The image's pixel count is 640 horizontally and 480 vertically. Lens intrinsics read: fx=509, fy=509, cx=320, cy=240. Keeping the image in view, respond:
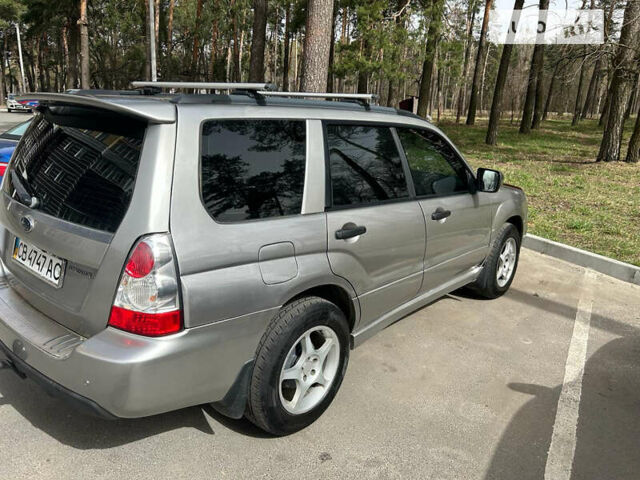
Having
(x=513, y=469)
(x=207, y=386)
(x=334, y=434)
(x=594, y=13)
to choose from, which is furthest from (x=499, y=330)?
(x=594, y=13)

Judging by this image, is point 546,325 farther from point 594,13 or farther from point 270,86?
point 594,13

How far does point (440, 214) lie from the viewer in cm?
367

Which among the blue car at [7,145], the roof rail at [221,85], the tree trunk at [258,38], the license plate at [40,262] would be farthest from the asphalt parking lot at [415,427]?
the tree trunk at [258,38]

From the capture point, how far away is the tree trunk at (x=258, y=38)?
13.5 meters

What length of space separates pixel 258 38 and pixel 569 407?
13209mm

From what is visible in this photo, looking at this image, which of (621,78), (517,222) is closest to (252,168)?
(517,222)

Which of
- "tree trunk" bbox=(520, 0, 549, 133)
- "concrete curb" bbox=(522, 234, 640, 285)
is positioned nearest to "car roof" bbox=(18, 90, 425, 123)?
"concrete curb" bbox=(522, 234, 640, 285)

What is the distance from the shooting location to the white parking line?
267cm

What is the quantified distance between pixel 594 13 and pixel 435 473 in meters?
13.4

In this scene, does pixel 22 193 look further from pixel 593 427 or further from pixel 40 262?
pixel 593 427

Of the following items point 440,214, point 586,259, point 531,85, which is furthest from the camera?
point 531,85

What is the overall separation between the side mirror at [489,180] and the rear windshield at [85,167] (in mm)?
2923

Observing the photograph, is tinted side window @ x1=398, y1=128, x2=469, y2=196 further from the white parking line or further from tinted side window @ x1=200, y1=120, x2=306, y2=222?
the white parking line

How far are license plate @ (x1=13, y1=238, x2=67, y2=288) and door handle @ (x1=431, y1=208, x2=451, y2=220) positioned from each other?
7.80ft
